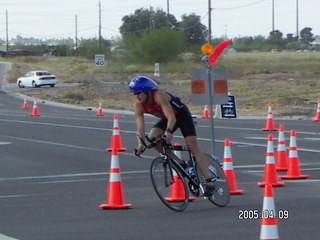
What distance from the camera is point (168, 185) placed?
35.7ft

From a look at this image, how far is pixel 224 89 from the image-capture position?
1348 cm

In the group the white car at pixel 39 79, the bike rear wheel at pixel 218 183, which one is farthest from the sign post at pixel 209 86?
the white car at pixel 39 79

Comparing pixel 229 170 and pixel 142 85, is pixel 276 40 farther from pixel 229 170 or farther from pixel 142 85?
pixel 142 85

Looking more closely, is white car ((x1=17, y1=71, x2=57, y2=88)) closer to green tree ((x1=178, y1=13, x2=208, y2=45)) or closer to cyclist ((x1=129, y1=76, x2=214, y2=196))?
green tree ((x1=178, y1=13, x2=208, y2=45))

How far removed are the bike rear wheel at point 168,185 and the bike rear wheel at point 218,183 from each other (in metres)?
0.33

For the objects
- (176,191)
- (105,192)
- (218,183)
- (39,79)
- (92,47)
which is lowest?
(105,192)

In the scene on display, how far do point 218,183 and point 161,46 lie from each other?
79.5 metres

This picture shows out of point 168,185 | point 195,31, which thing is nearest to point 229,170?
point 168,185

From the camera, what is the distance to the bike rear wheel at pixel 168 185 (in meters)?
10.5

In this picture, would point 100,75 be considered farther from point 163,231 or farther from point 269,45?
point 269,45

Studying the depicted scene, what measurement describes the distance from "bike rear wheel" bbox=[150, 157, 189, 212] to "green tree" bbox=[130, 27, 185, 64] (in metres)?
79.4

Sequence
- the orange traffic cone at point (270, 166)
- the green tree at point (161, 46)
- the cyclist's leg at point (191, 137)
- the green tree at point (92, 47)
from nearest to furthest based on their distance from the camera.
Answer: the cyclist's leg at point (191, 137)
the orange traffic cone at point (270, 166)
the green tree at point (161, 46)
the green tree at point (92, 47)

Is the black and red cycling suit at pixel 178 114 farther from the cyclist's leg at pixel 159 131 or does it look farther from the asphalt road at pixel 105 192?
the asphalt road at pixel 105 192

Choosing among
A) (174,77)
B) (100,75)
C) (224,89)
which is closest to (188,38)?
(100,75)
